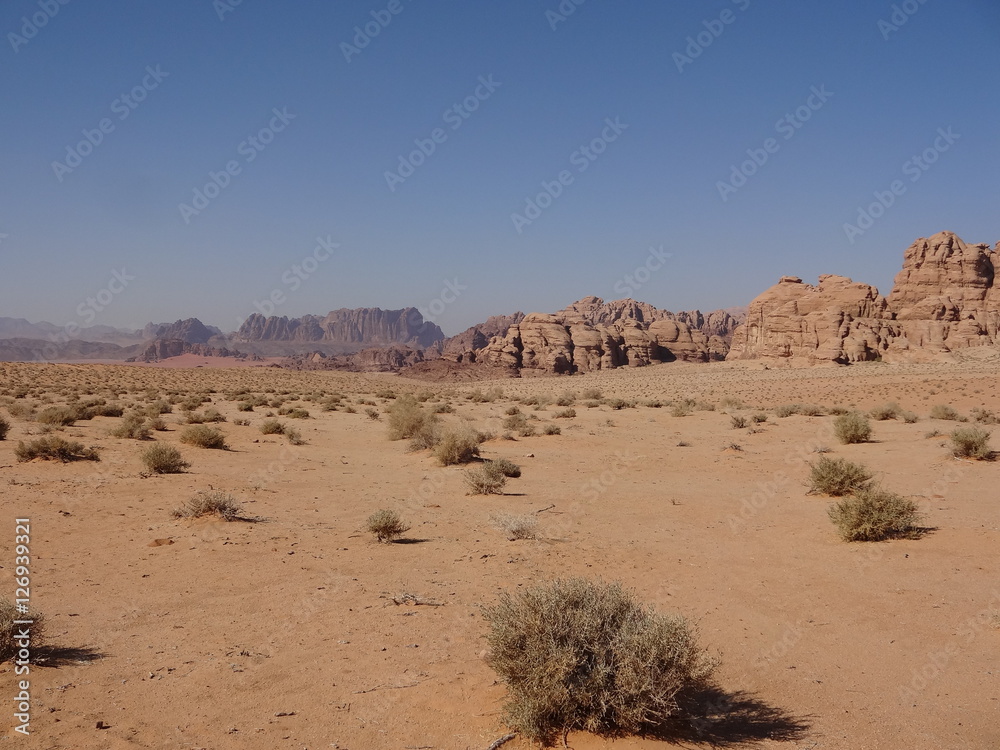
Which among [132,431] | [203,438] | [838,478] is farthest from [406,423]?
[838,478]

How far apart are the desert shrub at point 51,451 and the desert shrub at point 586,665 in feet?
43.7

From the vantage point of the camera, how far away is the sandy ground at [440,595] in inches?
168

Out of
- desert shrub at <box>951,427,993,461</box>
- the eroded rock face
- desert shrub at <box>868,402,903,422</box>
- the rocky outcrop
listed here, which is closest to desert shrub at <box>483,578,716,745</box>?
desert shrub at <box>951,427,993,461</box>

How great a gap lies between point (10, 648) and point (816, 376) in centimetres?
5606

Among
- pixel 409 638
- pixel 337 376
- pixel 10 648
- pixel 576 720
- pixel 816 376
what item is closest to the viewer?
pixel 576 720

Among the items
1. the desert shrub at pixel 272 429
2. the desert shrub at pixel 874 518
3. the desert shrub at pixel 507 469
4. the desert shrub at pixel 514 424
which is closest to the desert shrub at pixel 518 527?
the desert shrub at pixel 507 469

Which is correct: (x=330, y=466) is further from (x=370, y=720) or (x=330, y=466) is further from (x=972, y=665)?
(x=972, y=665)

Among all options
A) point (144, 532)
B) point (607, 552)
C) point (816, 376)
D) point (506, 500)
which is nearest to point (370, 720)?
point (607, 552)

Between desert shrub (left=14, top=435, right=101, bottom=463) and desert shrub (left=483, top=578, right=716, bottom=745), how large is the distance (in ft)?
43.7

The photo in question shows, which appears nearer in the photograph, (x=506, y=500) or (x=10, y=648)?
(x=10, y=648)

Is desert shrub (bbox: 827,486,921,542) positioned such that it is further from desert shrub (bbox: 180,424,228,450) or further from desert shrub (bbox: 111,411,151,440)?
desert shrub (bbox: 111,411,151,440)

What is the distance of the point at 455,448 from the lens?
15.8 m

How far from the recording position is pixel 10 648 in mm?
4734

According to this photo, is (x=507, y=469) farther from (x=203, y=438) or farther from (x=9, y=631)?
(x=9, y=631)
